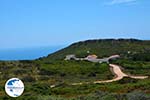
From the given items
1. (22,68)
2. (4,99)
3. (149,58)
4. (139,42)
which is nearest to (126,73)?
(22,68)

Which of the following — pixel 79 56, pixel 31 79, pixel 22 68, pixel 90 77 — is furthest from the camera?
pixel 79 56

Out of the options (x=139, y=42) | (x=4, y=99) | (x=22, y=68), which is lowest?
(x=4, y=99)

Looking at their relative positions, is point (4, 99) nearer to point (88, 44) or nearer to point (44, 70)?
point (44, 70)

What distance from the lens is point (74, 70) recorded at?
72.6m

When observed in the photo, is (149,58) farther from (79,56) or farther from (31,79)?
(31,79)

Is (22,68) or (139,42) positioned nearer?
(22,68)

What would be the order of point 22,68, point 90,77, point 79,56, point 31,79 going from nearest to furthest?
1. point 31,79
2. point 90,77
3. point 22,68
4. point 79,56

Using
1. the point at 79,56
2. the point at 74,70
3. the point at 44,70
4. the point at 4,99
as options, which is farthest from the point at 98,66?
the point at 4,99

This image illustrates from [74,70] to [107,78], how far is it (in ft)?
38.0

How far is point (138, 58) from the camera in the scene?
315 feet

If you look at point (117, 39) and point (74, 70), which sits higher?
point (117, 39)

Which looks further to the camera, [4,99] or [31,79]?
[31,79]

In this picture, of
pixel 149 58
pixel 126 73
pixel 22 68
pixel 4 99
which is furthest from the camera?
pixel 149 58

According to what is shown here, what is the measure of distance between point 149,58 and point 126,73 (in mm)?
26476
